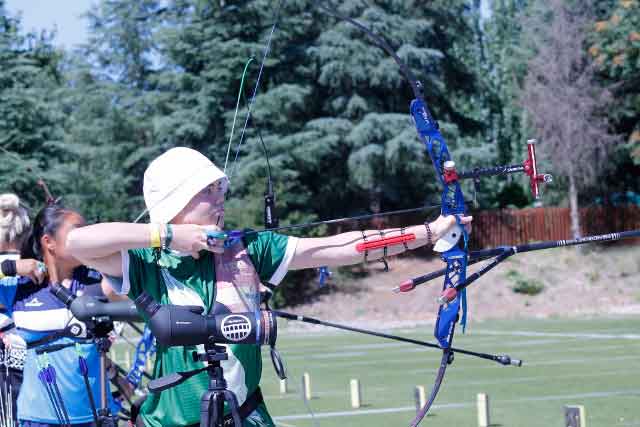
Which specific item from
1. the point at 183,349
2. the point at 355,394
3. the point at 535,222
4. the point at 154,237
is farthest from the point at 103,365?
the point at 535,222

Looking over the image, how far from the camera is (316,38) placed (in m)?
40.5

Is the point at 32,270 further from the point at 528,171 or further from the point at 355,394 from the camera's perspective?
the point at 355,394

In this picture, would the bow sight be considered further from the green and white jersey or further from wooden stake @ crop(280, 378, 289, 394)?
wooden stake @ crop(280, 378, 289, 394)

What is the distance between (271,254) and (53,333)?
2072 millimetres

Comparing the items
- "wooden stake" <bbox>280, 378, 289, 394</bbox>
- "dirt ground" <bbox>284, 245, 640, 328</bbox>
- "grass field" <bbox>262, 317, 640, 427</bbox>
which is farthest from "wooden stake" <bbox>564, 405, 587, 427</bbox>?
"dirt ground" <bbox>284, 245, 640, 328</bbox>

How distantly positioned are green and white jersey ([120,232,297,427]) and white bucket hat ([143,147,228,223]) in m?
0.17

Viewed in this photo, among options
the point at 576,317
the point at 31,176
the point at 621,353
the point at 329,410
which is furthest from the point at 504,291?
the point at 329,410

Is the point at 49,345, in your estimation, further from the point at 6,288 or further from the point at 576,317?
the point at 576,317

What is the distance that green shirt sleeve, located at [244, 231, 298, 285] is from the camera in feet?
13.8

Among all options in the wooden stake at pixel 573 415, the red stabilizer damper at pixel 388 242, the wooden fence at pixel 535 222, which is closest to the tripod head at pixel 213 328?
the red stabilizer damper at pixel 388 242

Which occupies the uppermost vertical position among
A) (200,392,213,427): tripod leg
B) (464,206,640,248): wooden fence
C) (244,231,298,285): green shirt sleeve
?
(464,206,640,248): wooden fence

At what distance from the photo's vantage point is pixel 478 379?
14.4m

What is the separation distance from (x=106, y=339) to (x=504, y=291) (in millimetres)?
30187

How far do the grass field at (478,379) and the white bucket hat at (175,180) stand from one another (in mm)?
4033
